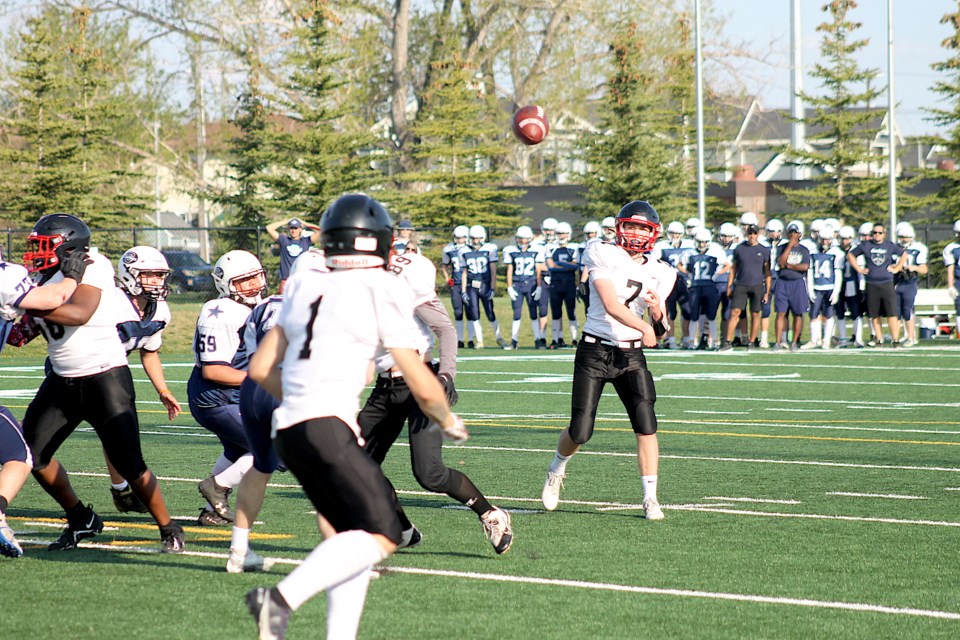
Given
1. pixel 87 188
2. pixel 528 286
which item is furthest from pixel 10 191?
pixel 528 286

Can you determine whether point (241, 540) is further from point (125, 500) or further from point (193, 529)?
point (125, 500)

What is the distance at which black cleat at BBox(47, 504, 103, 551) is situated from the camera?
23.1ft

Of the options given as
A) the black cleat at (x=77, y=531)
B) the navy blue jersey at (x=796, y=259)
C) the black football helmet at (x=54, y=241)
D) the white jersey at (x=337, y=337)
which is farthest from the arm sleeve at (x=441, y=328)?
the navy blue jersey at (x=796, y=259)

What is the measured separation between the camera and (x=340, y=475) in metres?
4.45

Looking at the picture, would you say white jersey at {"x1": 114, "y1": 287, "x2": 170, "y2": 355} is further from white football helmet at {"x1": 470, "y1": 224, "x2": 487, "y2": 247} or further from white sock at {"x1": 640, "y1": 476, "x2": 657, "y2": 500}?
white football helmet at {"x1": 470, "y1": 224, "x2": 487, "y2": 247}

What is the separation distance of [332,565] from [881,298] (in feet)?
62.7

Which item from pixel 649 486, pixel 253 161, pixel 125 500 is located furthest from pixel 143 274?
pixel 253 161

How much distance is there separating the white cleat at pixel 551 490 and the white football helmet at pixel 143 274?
2529mm

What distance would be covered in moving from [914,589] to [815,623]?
33.5 inches

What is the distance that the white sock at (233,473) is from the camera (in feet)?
24.9

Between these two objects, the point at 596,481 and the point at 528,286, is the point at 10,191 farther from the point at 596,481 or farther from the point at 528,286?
the point at 596,481

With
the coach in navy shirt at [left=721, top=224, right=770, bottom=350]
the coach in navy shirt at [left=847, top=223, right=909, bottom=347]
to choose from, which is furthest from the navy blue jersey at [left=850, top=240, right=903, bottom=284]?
the coach in navy shirt at [left=721, top=224, right=770, bottom=350]

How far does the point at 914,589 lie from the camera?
6.01 meters

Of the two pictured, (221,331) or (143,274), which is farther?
(143,274)
